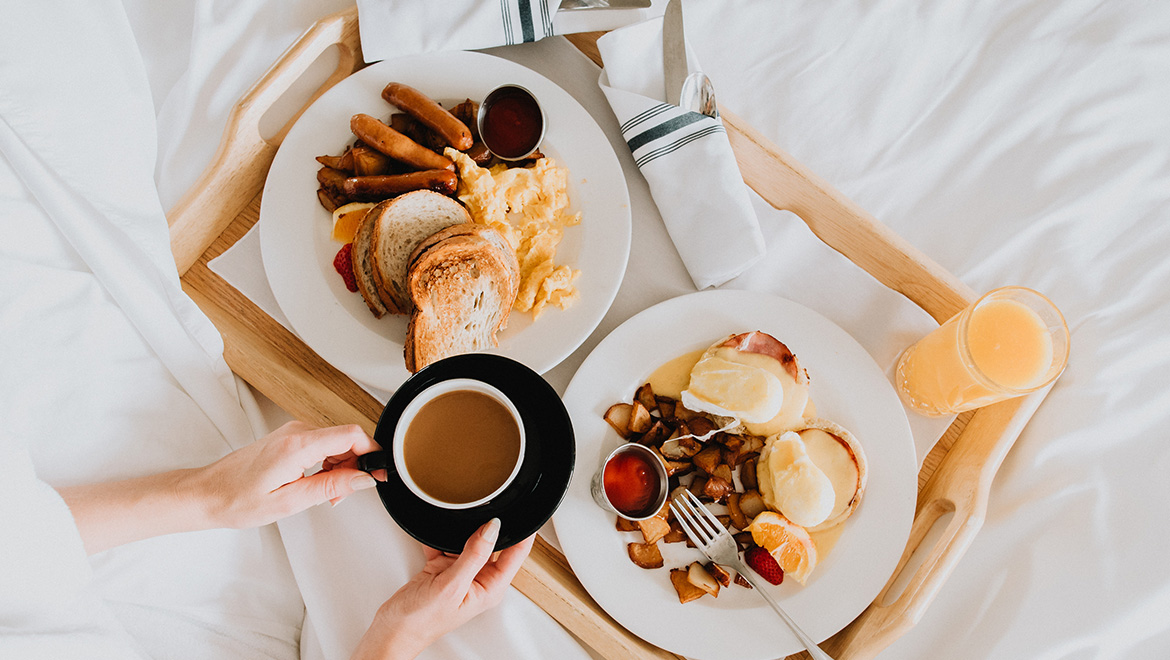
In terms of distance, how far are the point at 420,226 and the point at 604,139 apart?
1.56 ft

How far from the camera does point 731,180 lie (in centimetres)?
152

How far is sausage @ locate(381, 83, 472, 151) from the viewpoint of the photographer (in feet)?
4.86

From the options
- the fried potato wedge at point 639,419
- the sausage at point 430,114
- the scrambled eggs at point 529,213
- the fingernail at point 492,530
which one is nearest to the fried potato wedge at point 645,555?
the fried potato wedge at point 639,419

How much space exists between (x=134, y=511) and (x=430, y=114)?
1.02m

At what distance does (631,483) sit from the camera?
138 cm

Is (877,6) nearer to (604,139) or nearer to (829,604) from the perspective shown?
(604,139)

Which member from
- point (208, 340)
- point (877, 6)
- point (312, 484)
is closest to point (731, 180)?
point (877, 6)

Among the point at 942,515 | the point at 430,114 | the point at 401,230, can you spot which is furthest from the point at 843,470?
the point at 430,114

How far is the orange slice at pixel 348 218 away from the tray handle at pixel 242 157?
10.3 inches

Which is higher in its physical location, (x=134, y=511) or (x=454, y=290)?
(x=454, y=290)

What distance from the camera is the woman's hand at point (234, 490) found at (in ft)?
3.87

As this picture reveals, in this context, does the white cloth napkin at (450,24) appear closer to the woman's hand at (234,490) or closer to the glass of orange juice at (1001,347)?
the woman's hand at (234,490)

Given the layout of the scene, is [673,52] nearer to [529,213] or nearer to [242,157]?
[529,213]

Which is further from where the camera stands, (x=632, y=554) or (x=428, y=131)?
(x=428, y=131)
